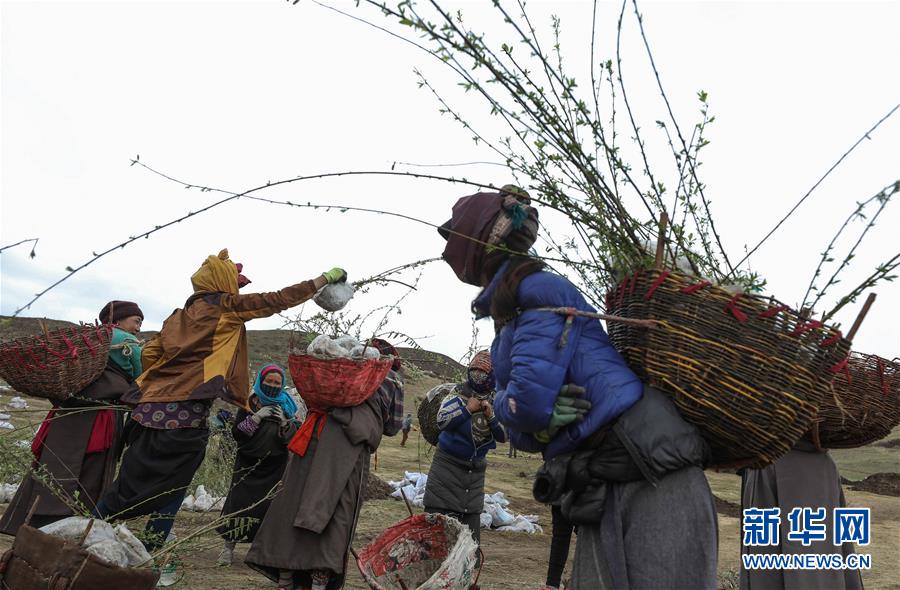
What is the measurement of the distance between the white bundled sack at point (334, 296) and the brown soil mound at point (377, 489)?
202 inches

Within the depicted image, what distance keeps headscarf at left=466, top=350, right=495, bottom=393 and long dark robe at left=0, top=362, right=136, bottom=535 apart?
2.36 m

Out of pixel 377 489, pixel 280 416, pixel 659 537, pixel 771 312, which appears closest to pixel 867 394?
pixel 771 312

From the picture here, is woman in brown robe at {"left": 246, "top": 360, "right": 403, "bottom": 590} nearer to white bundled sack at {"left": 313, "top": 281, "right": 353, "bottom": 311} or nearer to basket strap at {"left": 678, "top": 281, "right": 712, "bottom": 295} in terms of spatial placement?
white bundled sack at {"left": 313, "top": 281, "right": 353, "bottom": 311}

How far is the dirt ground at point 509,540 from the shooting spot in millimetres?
5195

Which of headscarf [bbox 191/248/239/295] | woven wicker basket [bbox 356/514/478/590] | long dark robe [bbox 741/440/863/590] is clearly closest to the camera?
woven wicker basket [bbox 356/514/478/590]

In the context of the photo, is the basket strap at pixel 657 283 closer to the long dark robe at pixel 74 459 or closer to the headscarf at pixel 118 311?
the long dark robe at pixel 74 459

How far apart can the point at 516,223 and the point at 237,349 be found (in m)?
2.55

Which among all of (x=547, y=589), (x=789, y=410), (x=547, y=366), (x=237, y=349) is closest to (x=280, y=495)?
(x=237, y=349)

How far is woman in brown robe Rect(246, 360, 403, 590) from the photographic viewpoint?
4254mm

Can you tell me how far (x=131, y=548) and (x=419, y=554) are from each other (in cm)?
148

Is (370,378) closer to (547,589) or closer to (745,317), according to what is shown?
(547,589)

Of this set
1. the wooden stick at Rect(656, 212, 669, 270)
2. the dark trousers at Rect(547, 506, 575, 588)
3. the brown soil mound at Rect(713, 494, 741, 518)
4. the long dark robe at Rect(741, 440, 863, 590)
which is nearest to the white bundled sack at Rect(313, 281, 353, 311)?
the dark trousers at Rect(547, 506, 575, 588)

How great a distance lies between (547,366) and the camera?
7.12 feet

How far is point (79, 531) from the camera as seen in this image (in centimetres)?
293
